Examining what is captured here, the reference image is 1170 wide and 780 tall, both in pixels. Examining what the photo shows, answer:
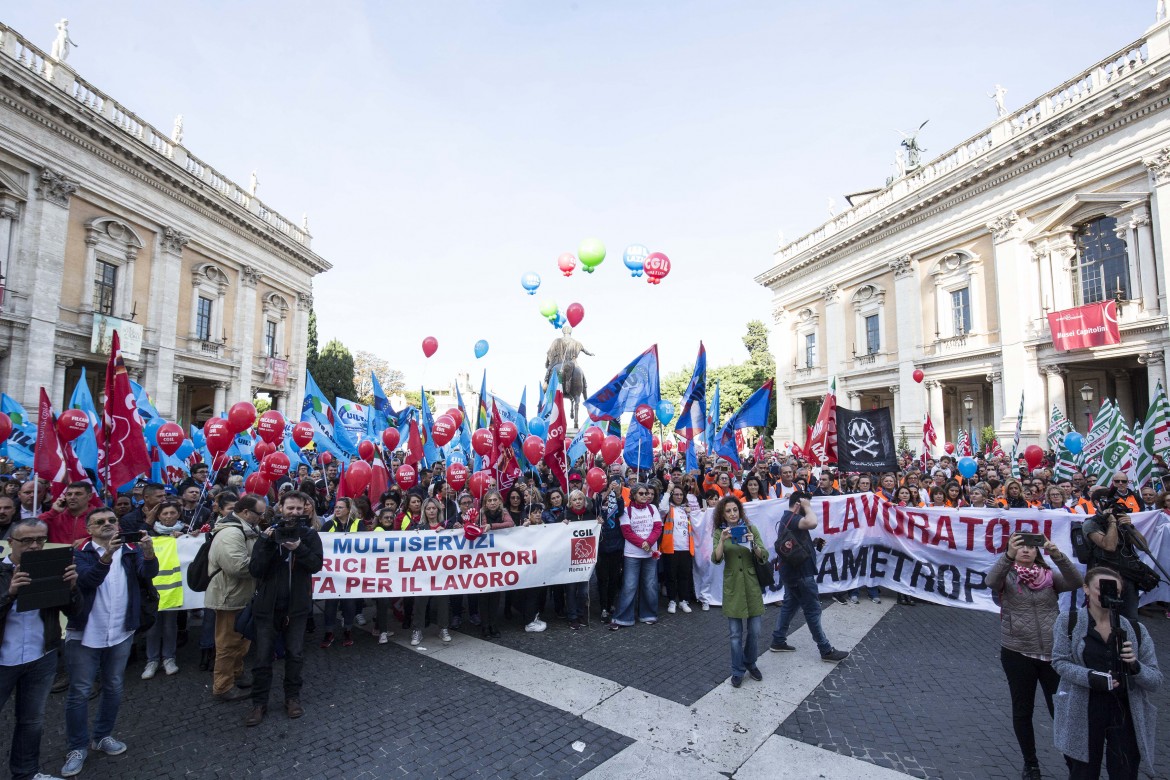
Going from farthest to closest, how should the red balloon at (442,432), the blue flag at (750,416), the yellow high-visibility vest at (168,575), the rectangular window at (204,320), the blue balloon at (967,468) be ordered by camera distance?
the rectangular window at (204,320) < the blue balloon at (967,468) < the blue flag at (750,416) < the red balloon at (442,432) < the yellow high-visibility vest at (168,575)

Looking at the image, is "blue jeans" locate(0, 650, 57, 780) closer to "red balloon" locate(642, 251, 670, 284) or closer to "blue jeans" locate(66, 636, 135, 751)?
"blue jeans" locate(66, 636, 135, 751)

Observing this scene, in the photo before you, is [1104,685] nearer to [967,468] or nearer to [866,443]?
[866,443]

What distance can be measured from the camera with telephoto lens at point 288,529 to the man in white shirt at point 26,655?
1236 mm

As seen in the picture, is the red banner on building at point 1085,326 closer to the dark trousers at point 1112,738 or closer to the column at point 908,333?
the column at point 908,333

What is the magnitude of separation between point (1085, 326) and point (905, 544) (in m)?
17.9

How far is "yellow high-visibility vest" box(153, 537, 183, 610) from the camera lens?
555cm

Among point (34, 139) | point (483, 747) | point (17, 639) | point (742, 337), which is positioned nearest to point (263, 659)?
point (17, 639)

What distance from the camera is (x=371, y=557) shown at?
20.6ft

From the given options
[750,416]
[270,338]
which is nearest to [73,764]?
[750,416]

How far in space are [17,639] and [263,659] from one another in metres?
1.54

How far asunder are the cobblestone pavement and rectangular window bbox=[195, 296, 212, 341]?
29.1 metres

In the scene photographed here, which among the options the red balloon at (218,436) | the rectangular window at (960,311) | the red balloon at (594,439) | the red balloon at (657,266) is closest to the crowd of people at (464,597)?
the red balloon at (218,436)

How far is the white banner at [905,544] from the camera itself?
737cm

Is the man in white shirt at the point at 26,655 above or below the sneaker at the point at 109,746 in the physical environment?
above
